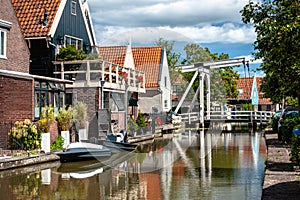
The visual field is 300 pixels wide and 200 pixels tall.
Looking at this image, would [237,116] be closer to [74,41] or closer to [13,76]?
[74,41]

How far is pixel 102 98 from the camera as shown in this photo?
97.9 ft

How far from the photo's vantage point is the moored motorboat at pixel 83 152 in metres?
21.0

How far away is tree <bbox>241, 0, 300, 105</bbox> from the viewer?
1289cm

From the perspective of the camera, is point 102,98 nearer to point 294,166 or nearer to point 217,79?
point 294,166

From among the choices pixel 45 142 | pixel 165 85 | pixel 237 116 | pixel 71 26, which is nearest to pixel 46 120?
pixel 45 142

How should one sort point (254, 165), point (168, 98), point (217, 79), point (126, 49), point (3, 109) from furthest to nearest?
point (217, 79)
point (168, 98)
point (126, 49)
point (3, 109)
point (254, 165)

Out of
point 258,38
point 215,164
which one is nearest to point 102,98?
point 215,164

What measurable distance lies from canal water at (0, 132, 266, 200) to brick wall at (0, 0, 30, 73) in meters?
6.07

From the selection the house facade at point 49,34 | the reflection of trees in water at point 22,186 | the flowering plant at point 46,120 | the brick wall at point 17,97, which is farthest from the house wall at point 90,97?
the reflection of trees in water at point 22,186

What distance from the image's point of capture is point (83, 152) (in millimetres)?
21266

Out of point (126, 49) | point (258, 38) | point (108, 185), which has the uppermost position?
point (126, 49)

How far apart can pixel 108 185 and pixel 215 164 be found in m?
6.55

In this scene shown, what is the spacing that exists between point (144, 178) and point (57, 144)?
8.18 m

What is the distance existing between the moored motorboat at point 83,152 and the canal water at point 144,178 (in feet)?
1.34
